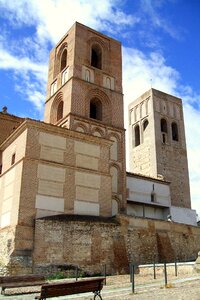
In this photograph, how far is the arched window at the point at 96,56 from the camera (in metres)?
30.5

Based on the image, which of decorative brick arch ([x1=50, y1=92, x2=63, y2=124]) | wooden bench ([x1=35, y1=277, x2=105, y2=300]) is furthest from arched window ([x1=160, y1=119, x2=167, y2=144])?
wooden bench ([x1=35, y1=277, x2=105, y2=300])

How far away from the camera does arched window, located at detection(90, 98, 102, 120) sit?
2825 cm

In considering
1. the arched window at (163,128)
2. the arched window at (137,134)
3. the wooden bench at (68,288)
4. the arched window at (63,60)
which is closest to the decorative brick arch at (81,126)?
the arched window at (63,60)

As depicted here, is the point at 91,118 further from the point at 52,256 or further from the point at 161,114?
the point at 161,114

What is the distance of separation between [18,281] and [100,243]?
288 inches

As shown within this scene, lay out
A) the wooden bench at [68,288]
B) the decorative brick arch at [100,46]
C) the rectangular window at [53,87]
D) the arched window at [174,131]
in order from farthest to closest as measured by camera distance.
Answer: the arched window at [174,131], the decorative brick arch at [100,46], the rectangular window at [53,87], the wooden bench at [68,288]

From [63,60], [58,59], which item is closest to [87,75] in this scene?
[63,60]

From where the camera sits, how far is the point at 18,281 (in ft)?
38.2

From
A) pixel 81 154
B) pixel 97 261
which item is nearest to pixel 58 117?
pixel 81 154

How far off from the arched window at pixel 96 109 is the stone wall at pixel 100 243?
1077 centimetres

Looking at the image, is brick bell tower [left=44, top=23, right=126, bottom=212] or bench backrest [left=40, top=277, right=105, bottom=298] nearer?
bench backrest [left=40, top=277, right=105, bottom=298]

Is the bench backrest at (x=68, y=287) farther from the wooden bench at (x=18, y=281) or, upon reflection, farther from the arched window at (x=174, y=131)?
the arched window at (x=174, y=131)

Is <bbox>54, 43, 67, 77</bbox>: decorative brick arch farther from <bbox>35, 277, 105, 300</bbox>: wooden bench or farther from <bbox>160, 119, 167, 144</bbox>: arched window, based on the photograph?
<bbox>35, 277, 105, 300</bbox>: wooden bench

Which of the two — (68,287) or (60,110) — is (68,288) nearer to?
(68,287)
